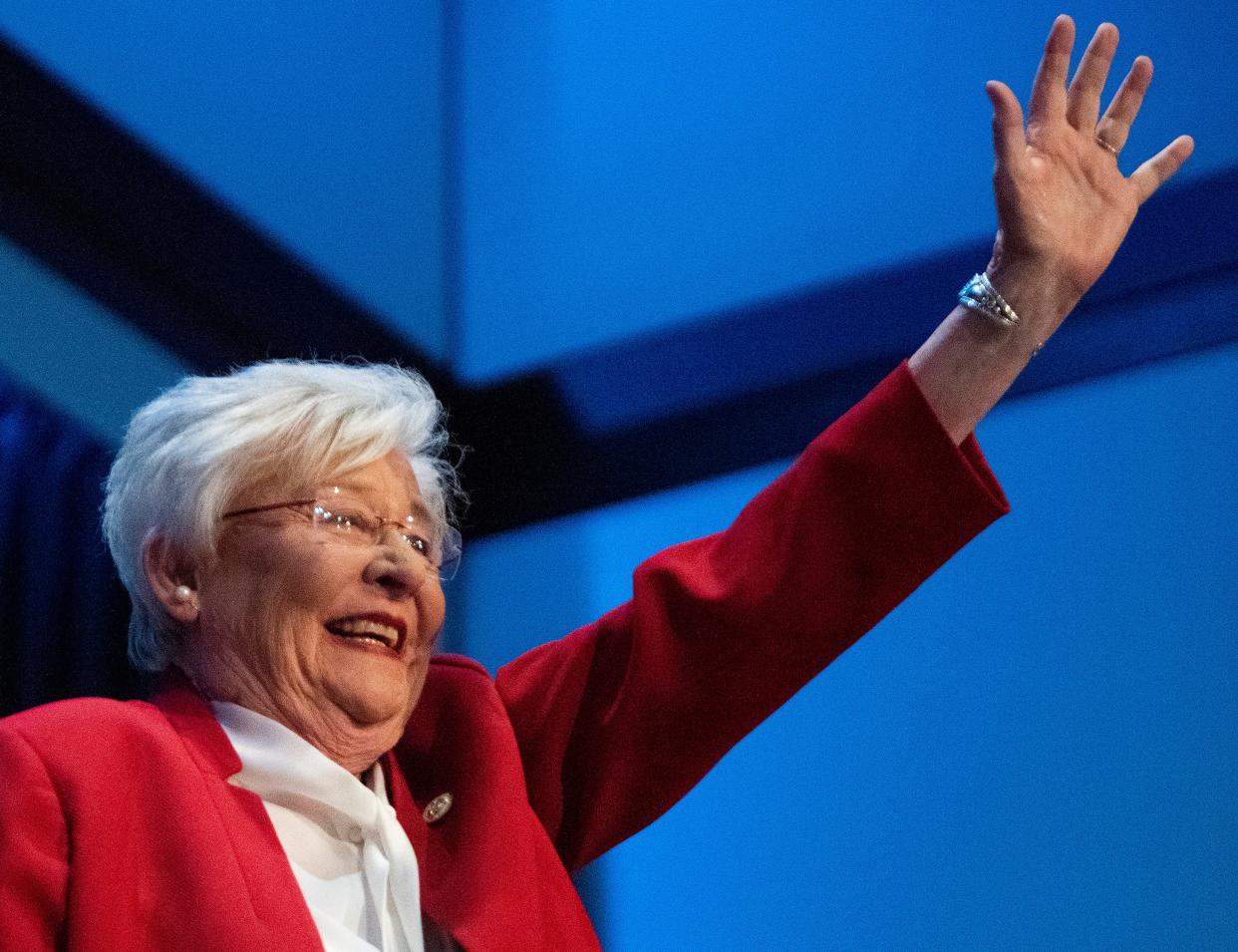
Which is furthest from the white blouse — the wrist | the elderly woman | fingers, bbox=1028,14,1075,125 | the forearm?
fingers, bbox=1028,14,1075,125

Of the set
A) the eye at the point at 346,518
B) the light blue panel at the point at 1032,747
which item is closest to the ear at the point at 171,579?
the eye at the point at 346,518

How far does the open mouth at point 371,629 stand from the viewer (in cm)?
160

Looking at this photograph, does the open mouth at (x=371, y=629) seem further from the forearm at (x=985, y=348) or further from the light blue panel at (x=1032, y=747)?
the light blue panel at (x=1032, y=747)

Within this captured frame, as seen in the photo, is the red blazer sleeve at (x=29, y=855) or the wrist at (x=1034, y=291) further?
the wrist at (x=1034, y=291)

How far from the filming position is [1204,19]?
7.81ft

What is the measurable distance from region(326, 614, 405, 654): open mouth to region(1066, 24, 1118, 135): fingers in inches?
34.3

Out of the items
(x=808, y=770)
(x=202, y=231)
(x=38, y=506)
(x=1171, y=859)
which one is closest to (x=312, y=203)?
(x=202, y=231)

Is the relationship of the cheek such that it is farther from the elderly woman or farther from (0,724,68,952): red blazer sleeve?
(0,724,68,952): red blazer sleeve

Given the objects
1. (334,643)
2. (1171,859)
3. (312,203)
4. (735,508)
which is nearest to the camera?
(334,643)

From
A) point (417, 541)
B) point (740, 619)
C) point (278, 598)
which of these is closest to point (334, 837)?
point (278, 598)

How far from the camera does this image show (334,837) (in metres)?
1.53

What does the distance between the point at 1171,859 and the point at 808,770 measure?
1.84 ft

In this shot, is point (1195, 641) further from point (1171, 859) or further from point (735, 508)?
point (735, 508)

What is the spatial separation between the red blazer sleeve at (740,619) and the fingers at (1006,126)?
241 mm
